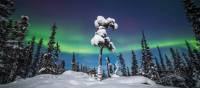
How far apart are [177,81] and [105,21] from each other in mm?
30270

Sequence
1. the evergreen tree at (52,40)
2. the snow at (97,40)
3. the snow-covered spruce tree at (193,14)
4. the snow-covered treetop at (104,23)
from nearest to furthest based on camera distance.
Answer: the snow at (97,40)
the snow-covered treetop at (104,23)
the snow-covered spruce tree at (193,14)
the evergreen tree at (52,40)

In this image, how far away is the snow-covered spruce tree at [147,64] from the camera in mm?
55781

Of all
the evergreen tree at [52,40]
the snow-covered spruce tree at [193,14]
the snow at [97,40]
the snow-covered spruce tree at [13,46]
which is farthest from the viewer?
the evergreen tree at [52,40]

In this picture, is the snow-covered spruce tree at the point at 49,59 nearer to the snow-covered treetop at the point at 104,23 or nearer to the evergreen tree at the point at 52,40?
the evergreen tree at the point at 52,40

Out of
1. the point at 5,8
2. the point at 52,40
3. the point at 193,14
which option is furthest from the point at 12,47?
the point at 193,14

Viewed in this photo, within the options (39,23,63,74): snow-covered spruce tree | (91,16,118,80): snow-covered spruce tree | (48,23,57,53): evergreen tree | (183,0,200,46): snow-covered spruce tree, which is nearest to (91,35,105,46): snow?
(91,16,118,80): snow-covered spruce tree

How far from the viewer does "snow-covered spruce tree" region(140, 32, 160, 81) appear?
55.8m

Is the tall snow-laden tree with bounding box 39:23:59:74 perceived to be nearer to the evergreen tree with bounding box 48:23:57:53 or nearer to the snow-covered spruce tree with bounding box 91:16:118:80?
the evergreen tree with bounding box 48:23:57:53

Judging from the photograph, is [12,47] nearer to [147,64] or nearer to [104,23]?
[104,23]

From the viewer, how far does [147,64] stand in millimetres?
57812

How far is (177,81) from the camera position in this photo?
47000mm

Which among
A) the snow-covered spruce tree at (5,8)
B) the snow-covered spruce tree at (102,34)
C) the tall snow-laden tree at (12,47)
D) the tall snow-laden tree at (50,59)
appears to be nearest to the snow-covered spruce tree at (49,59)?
the tall snow-laden tree at (50,59)

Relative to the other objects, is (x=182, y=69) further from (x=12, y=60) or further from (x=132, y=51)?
(x=12, y=60)

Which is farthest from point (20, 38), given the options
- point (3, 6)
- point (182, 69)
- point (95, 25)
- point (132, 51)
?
point (182, 69)
